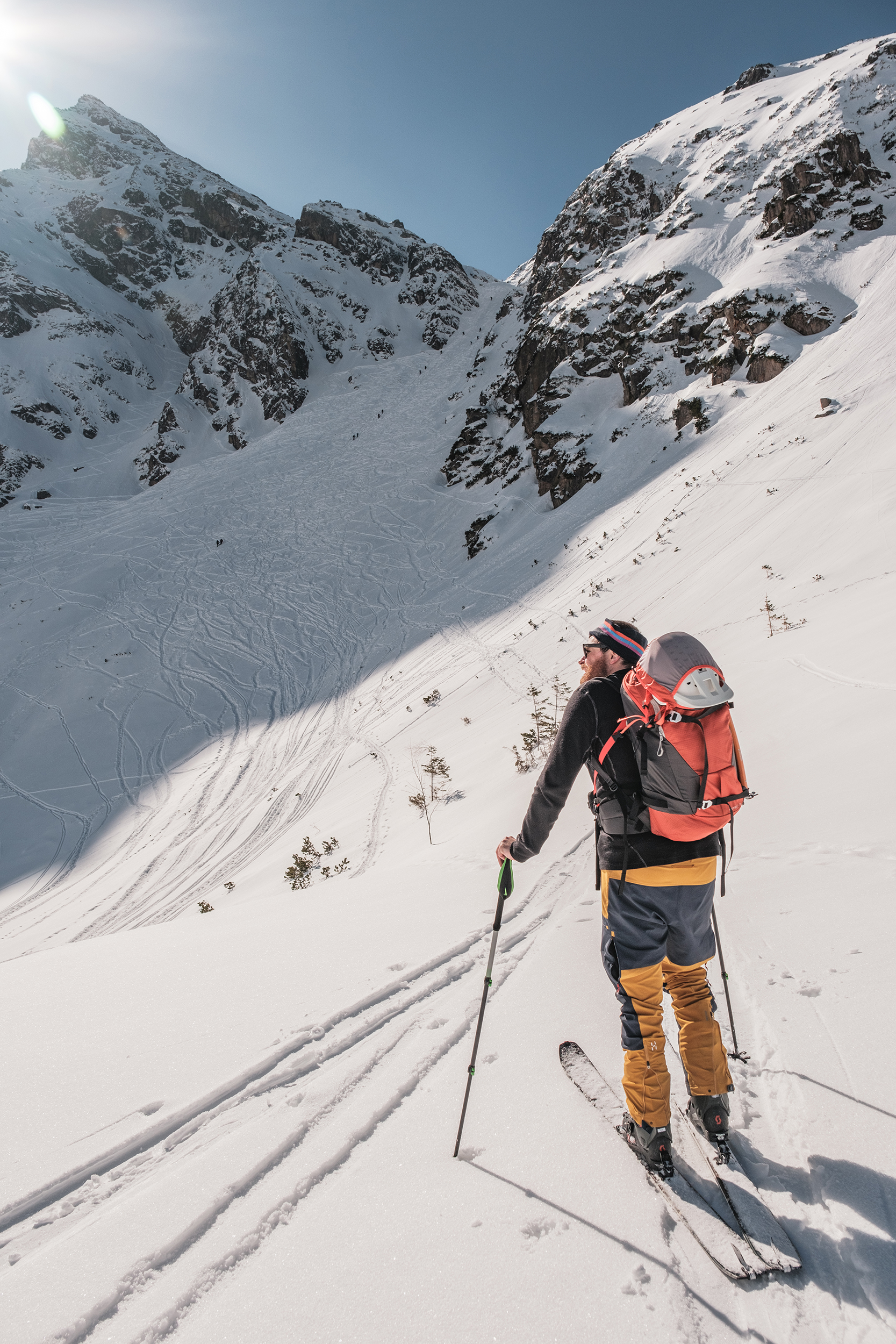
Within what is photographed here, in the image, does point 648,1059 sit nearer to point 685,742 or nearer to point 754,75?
point 685,742

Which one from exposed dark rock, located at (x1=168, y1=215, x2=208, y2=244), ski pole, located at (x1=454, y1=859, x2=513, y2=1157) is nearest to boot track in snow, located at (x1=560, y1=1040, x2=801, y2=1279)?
ski pole, located at (x1=454, y1=859, x2=513, y2=1157)

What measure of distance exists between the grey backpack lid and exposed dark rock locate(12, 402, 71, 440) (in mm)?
60047

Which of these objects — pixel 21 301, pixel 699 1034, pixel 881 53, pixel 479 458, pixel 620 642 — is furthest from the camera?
pixel 21 301

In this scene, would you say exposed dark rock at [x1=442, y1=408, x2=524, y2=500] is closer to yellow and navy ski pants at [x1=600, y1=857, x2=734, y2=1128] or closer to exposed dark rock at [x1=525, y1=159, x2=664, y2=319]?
exposed dark rock at [x1=525, y1=159, x2=664, y2=319]

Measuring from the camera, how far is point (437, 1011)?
9.60 feet

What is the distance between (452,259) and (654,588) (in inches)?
2583

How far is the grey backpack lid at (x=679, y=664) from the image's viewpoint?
180cm

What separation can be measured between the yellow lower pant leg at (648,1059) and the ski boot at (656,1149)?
0.02 meters

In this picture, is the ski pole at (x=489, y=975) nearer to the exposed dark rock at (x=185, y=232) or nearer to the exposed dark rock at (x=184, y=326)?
the exposed dark rock at (x=184, y=326)

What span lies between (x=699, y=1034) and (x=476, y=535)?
22.5 meters

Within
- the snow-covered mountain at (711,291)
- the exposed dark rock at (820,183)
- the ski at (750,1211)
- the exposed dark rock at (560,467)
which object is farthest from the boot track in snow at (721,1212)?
the exposed dark rock at (820,183)

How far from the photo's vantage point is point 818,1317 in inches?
59.4

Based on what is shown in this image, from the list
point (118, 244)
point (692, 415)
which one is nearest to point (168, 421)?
point (118, 244)

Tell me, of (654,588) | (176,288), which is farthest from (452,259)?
(654,588)
